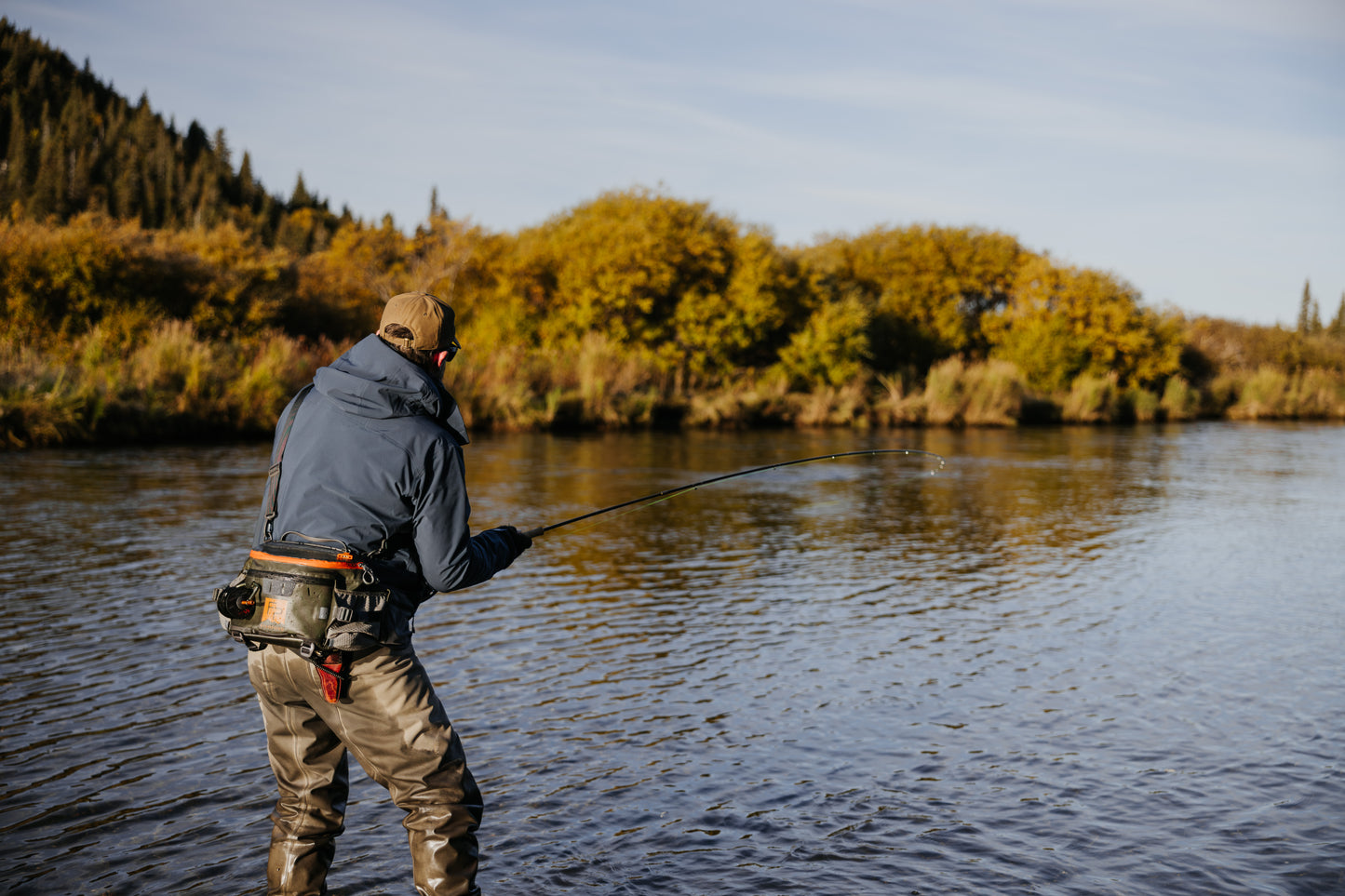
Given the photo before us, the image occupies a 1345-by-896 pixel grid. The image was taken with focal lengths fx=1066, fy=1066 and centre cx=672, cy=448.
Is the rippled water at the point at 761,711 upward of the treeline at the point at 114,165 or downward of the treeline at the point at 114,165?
downward

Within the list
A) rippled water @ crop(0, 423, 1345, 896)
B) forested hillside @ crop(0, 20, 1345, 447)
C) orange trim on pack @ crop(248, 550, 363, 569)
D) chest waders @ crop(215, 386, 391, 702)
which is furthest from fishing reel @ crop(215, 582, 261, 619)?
forested hillside @ crop(0, 20, 1345, 447)

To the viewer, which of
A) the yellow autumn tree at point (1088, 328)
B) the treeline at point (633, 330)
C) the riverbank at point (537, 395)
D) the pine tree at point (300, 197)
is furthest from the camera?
the pine tree at point (300, 197)

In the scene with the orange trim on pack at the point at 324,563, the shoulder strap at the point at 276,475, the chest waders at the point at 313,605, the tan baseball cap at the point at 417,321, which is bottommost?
the chest waders at the point at 313,605

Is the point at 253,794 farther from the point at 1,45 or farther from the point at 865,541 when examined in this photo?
the point at 1,45

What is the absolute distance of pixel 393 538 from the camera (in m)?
3.70

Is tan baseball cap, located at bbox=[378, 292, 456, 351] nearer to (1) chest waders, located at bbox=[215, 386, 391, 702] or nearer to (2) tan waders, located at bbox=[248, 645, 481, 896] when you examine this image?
(1) chest waders, located at bbox=[215, 386, 391, 702]

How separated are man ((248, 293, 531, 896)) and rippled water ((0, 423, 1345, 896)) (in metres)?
0.93

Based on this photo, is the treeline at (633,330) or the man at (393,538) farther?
the treeline at (633,330)

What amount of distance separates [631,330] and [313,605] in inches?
1624

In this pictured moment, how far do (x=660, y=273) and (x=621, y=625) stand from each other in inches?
1399

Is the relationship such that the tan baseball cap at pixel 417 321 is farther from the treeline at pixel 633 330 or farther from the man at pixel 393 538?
the treeline at pixel 633 330

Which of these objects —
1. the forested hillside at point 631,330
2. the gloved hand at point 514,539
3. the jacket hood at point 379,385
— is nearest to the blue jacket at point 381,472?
the jacket hood at point 379,385

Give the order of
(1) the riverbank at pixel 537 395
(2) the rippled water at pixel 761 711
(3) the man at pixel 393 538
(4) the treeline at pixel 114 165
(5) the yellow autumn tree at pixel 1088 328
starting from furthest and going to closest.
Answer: (4) the treeline at pixel 114 165 → (5) the yellow autumn tree at pixel 1088 328 → (1) the riverbank at pixel 537 395 → (2) the rippled water at pixel 761 711 → (3) the man at pixel 393 538

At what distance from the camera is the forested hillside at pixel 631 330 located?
2500cm
